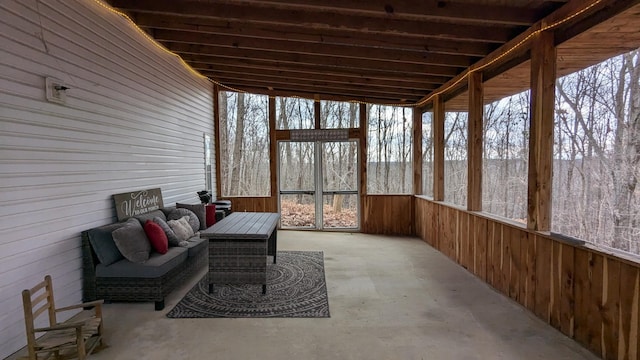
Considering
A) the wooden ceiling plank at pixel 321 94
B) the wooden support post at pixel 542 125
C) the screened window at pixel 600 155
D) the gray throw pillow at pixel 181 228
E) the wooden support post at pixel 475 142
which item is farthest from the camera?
the wooden ceiling plank at pixel 321 94

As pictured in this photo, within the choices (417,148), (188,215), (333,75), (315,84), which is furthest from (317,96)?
(188,215)

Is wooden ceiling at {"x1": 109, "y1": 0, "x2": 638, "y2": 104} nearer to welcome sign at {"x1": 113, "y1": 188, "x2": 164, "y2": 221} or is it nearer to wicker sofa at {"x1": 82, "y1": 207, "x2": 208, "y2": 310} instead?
welcome sign at {"x1": 113, "y1": 188, "x2": 164, "y2": 221}

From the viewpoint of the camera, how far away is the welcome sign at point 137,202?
3945 mm

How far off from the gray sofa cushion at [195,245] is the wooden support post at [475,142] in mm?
3557

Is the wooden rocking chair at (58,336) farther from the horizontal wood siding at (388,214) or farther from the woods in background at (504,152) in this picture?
the horizontal wood siding at (388,214)

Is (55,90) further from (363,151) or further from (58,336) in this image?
(363,151)

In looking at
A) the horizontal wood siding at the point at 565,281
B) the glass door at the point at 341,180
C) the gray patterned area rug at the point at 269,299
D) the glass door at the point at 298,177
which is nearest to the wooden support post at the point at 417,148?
the glass door at the point at 341,180

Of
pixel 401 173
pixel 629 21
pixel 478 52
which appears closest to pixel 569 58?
pixel 629 21

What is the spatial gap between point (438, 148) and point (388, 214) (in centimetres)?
192

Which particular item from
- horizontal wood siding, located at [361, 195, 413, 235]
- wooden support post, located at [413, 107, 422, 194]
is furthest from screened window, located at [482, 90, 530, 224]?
horizontal wood siding, located at [361, 195, 413, 235]

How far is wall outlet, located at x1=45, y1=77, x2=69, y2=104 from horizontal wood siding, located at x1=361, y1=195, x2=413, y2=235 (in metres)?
5.40

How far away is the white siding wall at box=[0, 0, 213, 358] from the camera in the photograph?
2605 millimetres

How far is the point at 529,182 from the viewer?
11.1 ft

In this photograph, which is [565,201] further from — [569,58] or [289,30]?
[289,30]
